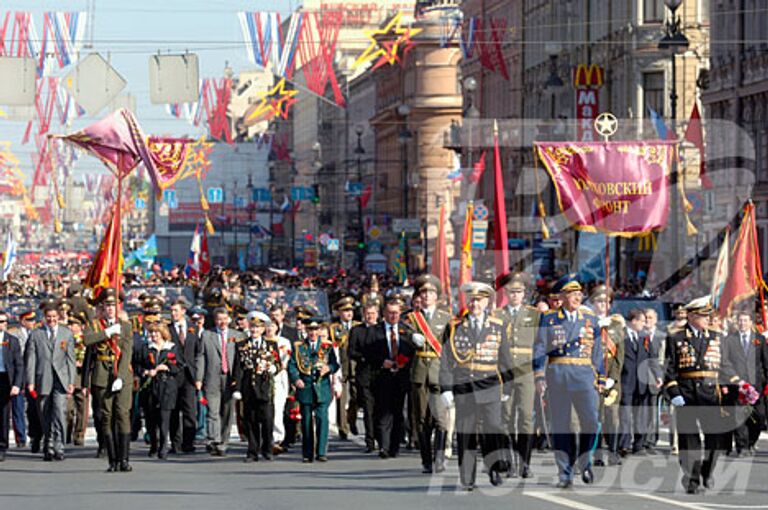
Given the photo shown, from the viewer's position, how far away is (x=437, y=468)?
18.7 m

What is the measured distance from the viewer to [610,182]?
2450 cm

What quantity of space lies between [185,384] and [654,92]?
1617 inches

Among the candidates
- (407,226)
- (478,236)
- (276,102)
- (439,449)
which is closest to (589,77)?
(478,236)

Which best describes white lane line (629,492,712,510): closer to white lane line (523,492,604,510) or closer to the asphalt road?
the asphalt road

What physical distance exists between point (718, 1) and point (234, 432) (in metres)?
33.0

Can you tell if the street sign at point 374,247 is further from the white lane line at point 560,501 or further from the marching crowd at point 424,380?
the white lane line at point 560,501

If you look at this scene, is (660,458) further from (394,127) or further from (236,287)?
(394,127)

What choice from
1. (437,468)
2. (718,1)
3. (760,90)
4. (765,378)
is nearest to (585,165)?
(765,378)

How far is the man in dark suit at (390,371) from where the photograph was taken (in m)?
20.6

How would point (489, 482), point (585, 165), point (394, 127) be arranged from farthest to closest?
point (394, 127) < point (585, 165) < point (489, 482)

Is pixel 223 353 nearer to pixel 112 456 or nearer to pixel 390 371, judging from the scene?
pixel 390 371

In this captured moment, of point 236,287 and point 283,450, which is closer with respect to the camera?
point 283,450

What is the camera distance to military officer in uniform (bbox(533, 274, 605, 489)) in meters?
17.0

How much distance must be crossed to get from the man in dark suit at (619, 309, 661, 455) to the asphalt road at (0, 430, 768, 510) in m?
0.36
